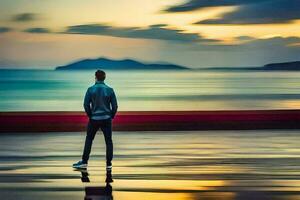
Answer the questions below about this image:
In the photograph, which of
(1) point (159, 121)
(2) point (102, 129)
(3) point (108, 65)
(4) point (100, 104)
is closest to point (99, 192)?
(4) point (100, 104)

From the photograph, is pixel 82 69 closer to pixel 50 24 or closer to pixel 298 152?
pixel 50 24

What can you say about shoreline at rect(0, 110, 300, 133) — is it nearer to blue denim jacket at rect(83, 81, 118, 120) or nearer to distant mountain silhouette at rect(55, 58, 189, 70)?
distant mountain silhouette at rect(55, 58, 189, 70)

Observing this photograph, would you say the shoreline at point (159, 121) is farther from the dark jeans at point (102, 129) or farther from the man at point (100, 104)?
the man at point (100, 104)

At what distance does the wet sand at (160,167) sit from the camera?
10516mm

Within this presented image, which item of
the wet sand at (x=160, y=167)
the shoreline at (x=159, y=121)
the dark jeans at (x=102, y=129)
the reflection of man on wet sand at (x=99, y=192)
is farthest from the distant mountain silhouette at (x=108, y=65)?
the reflection of man on wet sand at (x=99, y=192)

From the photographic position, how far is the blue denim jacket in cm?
1302

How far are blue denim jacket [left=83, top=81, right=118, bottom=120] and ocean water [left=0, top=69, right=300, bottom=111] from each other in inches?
441

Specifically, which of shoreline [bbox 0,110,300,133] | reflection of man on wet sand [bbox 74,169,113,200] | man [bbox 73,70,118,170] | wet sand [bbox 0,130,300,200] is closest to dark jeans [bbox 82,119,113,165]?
man [bbox 73,70,118,170]

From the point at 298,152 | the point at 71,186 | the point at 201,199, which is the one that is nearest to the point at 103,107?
the point at 71,186

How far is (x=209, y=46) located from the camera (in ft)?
88.2

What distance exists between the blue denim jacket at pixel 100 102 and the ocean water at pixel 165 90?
11.2m

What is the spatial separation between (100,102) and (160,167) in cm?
146

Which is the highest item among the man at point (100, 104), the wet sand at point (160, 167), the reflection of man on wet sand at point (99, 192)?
the man at point (100, 104)

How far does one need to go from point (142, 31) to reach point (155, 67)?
133 centimetres
